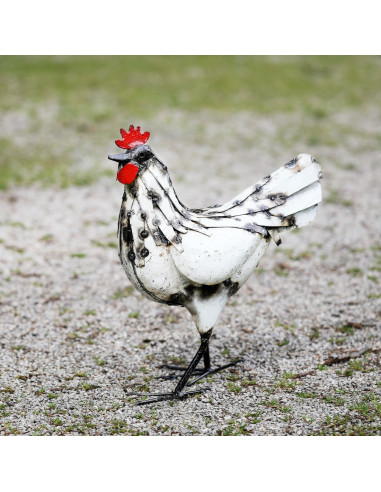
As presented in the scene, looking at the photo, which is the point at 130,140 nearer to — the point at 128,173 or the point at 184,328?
the point at 128,173

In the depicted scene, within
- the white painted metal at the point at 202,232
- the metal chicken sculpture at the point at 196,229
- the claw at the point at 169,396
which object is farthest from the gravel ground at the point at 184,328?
the white painted metal at the point at 202,232

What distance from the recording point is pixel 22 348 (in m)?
5.53

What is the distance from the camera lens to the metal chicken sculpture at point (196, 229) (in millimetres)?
4223

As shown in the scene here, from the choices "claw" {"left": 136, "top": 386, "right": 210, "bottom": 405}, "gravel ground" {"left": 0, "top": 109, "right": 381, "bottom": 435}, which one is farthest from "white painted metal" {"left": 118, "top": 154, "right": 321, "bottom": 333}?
"gravel ground" {"left": 0, "top": 109, "right": 381, "bottom": 435}

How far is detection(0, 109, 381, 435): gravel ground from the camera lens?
4.52 metres

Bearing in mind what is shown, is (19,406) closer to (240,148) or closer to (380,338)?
(380,338)

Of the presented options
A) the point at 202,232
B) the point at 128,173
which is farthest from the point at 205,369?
the point at 128,173

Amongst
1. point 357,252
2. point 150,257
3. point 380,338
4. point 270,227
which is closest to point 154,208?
point 150,257

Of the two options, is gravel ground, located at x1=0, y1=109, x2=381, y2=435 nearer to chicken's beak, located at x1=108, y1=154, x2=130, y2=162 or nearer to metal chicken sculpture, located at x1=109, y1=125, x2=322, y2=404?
metal chicken sculpture, located at x1=109, y1=125, x2=322, y2=404

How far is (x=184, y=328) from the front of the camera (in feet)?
19.7

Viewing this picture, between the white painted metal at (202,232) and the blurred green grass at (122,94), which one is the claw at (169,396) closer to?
the white painted metal at (202,232)

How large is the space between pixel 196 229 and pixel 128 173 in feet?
1.90

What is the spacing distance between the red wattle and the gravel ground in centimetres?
164

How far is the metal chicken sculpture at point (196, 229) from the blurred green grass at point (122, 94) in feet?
18.6
